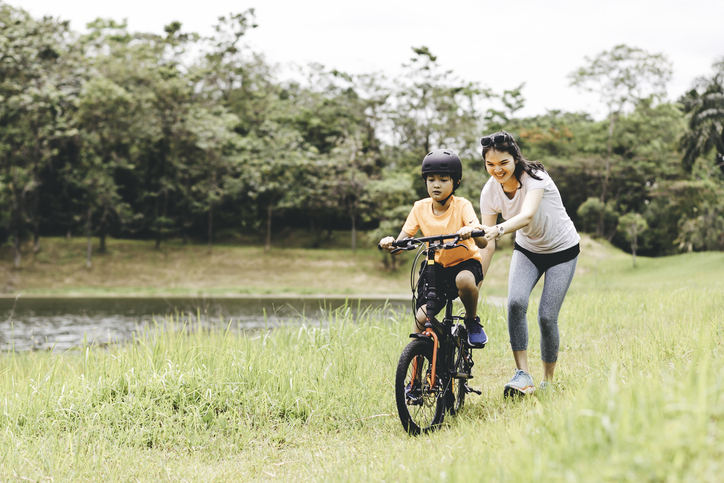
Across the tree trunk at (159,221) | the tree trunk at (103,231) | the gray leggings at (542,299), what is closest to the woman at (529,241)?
the gray leggings at (542,299)

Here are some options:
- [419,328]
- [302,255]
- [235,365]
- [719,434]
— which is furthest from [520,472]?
[302,255]

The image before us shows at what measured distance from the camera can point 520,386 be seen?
150 inches

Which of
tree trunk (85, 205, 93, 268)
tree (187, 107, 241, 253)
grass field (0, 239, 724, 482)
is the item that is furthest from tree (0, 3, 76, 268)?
grass field (0, 239, 724, 482)

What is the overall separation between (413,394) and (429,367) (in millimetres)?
215

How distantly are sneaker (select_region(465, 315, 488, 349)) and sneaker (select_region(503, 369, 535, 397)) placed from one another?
13.4 inches

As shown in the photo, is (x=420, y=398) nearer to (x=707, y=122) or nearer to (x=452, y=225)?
(x=452, y=225)

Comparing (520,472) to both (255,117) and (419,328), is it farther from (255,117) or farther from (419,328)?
(255,117)

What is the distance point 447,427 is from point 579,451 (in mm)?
1825

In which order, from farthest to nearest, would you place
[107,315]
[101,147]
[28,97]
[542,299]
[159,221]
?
1. [159,221]
2. [101,147]
3. [28,97]
4. [107,315]
5. [542,299]

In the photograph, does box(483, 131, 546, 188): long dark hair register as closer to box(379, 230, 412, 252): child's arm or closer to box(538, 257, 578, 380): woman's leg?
box(538, 257, 578, 380): woman's leg

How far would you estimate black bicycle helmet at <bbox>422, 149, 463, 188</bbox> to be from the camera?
142 inches

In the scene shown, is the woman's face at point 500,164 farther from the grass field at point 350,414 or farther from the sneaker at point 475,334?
the grass field at point 350,414

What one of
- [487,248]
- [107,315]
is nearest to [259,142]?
[107,315]

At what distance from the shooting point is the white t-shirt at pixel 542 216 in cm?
376
